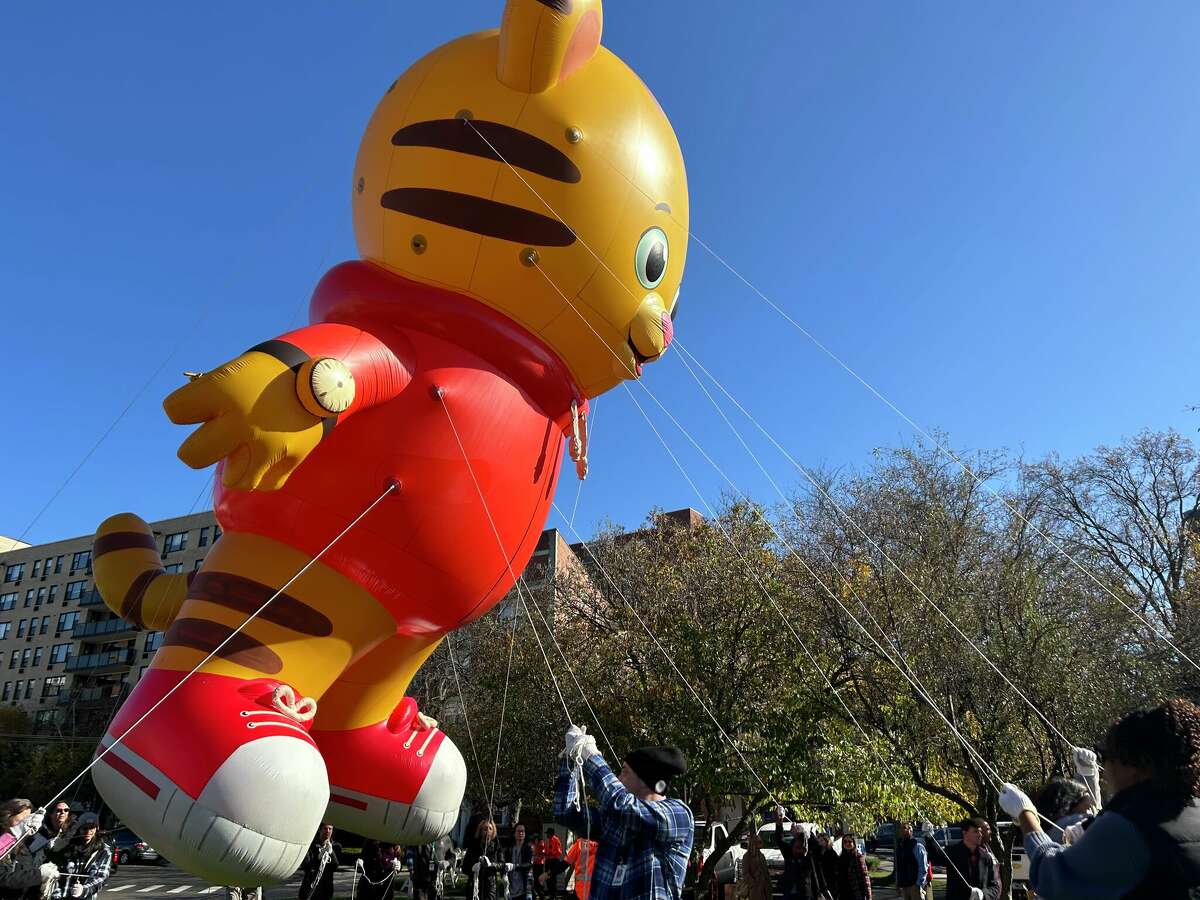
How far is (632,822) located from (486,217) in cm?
416

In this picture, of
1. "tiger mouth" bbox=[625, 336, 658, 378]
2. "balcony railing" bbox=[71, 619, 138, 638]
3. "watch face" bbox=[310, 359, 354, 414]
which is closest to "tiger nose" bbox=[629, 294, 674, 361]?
"tiger mouth" bbox=[625, 336, 658, 378]

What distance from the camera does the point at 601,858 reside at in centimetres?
373

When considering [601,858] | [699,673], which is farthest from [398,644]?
[699,673]

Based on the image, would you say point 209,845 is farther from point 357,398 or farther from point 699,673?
point 699,673

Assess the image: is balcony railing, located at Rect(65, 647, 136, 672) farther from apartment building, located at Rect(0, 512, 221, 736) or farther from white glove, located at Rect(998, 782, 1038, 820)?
white glove, located at Rect(998, 782, 1038, 820)

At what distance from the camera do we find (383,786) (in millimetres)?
6281

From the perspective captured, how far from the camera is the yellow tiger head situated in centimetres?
596

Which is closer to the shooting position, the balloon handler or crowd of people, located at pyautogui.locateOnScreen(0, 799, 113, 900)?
the balloon handler

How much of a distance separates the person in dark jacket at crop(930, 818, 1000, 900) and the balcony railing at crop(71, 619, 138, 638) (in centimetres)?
5328

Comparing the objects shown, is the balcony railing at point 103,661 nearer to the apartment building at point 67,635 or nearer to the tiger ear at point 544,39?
the apartment building at point 67,635

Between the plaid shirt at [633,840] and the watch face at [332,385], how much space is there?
2598mm

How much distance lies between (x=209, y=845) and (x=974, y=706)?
1208cm

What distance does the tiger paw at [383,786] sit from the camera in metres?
6.27

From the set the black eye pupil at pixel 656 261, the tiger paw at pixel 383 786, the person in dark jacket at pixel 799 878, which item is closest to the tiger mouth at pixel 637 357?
the black eye pupil at pixel 656 261
